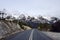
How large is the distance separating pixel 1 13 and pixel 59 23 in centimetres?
6728

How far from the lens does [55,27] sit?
392ft

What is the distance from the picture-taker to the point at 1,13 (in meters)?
174

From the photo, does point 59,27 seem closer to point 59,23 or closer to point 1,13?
point 59,23

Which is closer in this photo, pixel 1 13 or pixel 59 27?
pixel 59 27

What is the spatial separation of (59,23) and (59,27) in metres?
5.25

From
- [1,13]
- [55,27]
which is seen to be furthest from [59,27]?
[1,13]

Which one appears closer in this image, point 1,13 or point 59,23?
point 59,23

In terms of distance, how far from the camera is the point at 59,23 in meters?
121

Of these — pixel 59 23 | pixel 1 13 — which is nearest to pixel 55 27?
pixel 59 23

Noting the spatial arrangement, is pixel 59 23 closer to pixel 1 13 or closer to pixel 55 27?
pixel 55 27

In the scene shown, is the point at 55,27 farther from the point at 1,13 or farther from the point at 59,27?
the point at 1,13

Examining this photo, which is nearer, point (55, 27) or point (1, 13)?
point (55, 27)

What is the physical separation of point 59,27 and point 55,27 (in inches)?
157
